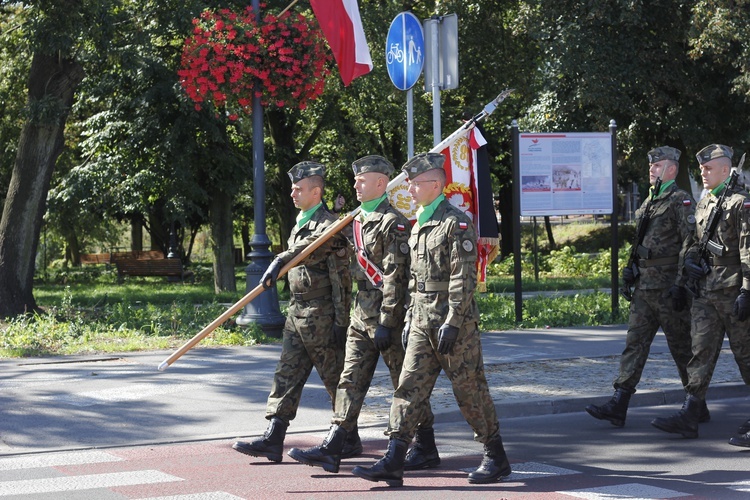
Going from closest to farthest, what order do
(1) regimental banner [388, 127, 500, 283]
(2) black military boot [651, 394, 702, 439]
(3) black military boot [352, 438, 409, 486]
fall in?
(3) black military boot [352, 438, 409, 486] < (2) black military boot [651, 394, 702, 439] < (1) regimental banner [388, 127, 500, 283]

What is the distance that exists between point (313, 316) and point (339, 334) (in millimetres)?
222

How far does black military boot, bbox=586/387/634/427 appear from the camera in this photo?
8.51m

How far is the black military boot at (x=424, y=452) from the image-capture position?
23.5ft

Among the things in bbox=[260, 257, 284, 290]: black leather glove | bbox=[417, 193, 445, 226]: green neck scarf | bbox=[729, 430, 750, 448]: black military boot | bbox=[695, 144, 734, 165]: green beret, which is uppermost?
bbox=[695, 144, 734, 165]: green beret

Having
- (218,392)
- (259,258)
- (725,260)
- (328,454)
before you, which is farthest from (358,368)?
(259,258)

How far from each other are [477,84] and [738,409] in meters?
22.9

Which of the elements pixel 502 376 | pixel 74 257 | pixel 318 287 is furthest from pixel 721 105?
pixel 74 257

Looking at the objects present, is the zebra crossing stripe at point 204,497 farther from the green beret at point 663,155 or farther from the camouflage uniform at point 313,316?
the green beret at point 663,155

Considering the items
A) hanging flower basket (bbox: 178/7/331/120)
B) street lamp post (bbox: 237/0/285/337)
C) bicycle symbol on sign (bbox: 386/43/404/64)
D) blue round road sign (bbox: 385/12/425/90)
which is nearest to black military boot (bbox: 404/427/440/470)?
blue round road sign (bbox: 385/12/425/90)

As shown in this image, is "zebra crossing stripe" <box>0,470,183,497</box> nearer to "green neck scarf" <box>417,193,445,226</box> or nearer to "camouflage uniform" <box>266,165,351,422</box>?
"camouflage uniform" <box>266,165,351,422</box>

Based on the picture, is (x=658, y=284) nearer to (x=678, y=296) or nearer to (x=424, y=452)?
(x=678, y=296)

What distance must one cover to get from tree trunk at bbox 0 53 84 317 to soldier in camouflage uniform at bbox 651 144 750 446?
10.9 metres

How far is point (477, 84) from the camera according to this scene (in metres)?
31.4

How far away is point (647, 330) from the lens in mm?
8602
